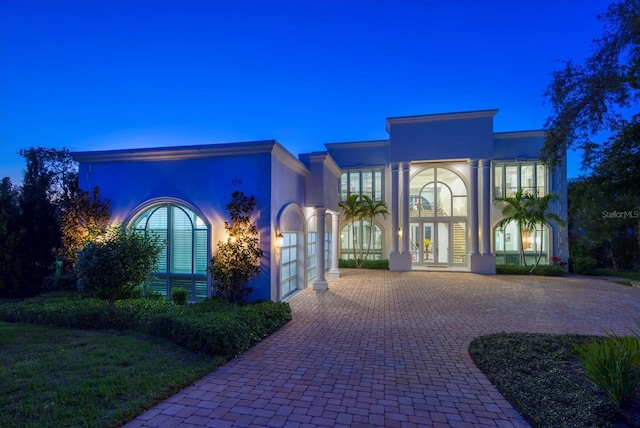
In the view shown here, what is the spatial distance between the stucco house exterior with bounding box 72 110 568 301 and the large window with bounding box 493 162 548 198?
5 cm

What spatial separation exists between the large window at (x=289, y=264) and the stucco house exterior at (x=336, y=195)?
35 mm

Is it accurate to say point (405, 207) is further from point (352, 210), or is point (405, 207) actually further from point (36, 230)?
point (36, 230)

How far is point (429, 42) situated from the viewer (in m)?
13.7

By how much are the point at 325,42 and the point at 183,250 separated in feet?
37.6

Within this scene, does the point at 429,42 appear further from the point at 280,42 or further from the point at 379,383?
the point at 379,383

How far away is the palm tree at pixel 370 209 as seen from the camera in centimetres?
1799

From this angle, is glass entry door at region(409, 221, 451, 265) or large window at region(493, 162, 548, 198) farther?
glass entry door at region(409, 221, 451, 265)

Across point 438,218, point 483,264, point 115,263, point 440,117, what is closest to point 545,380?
point 115,263

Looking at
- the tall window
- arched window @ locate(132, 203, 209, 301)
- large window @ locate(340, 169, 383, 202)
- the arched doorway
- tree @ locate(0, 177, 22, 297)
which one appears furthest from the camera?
large window @ locate(340, 169, 383, 202)

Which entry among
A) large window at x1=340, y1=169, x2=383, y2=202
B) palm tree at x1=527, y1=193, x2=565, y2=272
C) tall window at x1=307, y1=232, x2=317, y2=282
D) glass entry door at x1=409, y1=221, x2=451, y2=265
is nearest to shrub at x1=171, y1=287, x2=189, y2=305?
tall window at x1=307, y1=232, x2=317, y2=282

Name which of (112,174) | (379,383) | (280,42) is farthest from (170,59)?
(379,383)

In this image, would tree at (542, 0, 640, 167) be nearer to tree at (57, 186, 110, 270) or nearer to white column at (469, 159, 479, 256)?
white column at (469, 159, 479, 256)

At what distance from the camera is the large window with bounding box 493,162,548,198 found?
17.5m

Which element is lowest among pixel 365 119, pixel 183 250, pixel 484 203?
pixel 183 250
